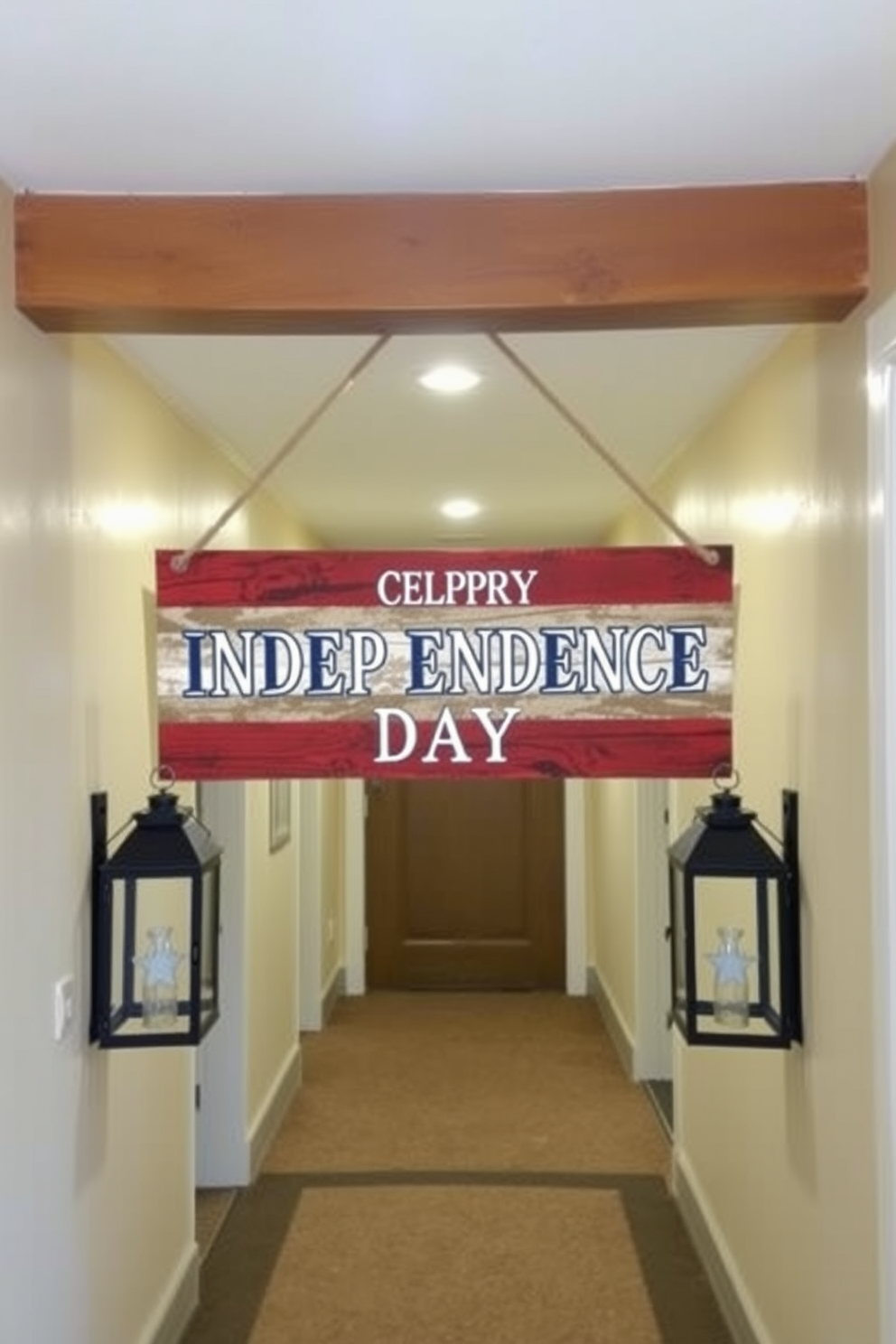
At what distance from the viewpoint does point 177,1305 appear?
2889 mm

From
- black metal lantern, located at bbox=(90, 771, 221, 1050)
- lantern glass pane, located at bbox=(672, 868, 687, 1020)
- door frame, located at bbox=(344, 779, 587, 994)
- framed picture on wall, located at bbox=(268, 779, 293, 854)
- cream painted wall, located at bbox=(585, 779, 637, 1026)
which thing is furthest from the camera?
door frame, located at bbox=(344, 779, 587, 994)

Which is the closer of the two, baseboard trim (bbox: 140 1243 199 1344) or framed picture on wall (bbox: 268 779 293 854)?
baseboard trim (bbox: 140 1243 199 1344)

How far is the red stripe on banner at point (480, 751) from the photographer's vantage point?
198 centimetres

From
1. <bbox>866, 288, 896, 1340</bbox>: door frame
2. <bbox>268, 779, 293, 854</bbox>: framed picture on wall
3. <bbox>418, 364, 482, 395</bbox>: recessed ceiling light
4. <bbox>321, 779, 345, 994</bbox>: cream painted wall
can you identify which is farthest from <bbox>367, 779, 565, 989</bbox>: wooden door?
<bbox>866, 288, 896, 1340</bbox>: door frame

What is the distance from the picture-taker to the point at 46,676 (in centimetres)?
196

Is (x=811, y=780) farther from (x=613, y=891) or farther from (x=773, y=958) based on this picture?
(x=613, y=891)

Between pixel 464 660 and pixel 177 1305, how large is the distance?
1954 millimetres

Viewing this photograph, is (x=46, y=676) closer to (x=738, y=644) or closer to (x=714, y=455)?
(x=738, y=644)

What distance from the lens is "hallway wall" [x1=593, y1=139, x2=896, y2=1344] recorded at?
1820 millimetres

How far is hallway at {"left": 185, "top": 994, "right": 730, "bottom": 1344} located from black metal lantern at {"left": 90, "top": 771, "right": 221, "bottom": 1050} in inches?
47.7

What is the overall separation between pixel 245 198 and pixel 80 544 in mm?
720

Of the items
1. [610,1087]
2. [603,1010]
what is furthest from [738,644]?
[603,1010]

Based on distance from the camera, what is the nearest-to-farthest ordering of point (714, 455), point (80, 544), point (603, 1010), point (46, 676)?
point (46, 676), point (80, 544), point (714, 455), point (603, 1010)

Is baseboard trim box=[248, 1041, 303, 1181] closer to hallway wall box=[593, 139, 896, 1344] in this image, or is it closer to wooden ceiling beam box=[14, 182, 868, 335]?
hallway wall box=[593, 139, 896, 1344]
